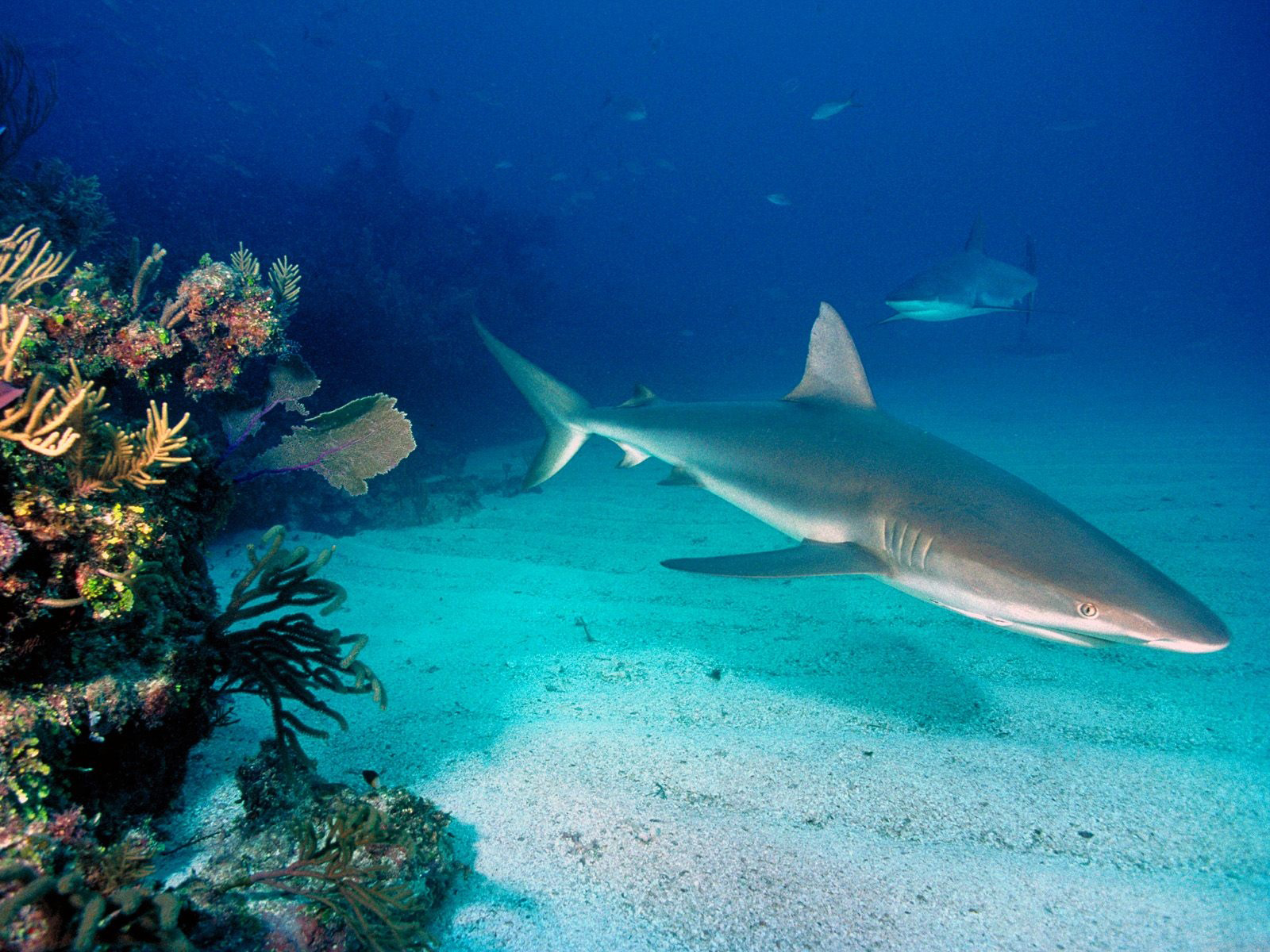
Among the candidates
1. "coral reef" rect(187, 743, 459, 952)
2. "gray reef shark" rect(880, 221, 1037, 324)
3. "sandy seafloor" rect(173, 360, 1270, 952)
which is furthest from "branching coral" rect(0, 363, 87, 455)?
"gray reef shark" rect(880, 221, 1037, 324)

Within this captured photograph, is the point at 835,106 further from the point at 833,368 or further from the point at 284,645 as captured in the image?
the point at 284,645

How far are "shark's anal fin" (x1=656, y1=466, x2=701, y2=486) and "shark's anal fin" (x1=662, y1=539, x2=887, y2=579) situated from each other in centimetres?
129

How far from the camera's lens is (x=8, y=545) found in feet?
4.71

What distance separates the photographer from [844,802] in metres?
2.57

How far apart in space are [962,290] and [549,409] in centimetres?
634

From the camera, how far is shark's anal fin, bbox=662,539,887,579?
2.95 m

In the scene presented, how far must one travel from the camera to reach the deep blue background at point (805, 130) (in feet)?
226

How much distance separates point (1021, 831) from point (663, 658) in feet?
7.63

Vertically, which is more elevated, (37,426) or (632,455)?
(632,455)

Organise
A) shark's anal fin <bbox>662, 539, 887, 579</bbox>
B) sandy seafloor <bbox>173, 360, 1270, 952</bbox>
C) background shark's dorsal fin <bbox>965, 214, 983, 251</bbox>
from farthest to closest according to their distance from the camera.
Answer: background shark's dorsal fin <bbox>965, 214, 983, 251</bbox> < shark's anal fin <bbox>662, 539, 887, 579</bbox> < sandy seafloor <bbox>173, 360, 1270, 952</bbox>

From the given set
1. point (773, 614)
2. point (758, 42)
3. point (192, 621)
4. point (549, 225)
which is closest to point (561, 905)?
point (192, 621)

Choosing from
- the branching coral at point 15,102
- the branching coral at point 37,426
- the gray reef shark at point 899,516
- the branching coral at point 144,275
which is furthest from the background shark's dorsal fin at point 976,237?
the branching coral at point 15,102

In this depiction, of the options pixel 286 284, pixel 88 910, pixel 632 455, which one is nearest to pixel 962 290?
pixel 632 455

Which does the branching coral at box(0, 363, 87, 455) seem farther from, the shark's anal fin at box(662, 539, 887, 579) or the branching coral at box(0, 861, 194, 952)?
the shark's anal fin at box(662, 539, 887, 579)
